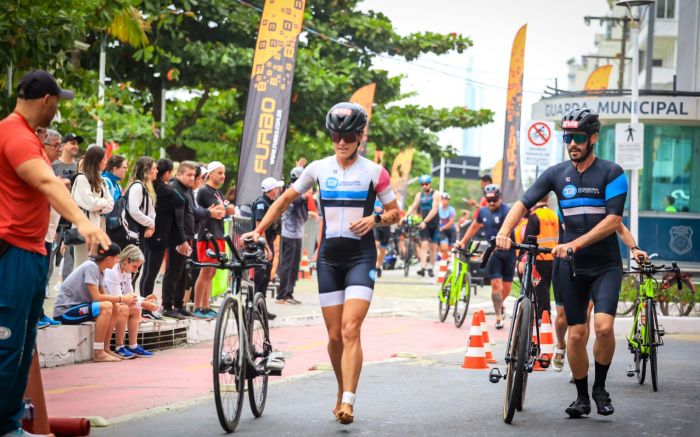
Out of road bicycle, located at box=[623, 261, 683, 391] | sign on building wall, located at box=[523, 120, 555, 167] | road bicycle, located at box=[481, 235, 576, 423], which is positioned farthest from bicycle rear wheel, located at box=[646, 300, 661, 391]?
sign on building wall, located at box=[523, 120, 555, 167]

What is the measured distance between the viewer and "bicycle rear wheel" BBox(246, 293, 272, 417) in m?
8.79

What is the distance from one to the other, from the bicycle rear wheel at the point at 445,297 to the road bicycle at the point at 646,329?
6853 millimetres

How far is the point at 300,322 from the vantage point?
711 inches

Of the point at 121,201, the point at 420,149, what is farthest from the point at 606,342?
the point at 420,149

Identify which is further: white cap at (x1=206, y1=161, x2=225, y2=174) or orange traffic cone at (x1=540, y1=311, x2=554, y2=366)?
white cap at (x1=206, y1=161, x2=225, y2=174)

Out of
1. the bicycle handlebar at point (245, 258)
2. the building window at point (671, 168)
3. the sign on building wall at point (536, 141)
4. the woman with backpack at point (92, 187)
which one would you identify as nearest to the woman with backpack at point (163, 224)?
the woman with backpack at point (92, 187)

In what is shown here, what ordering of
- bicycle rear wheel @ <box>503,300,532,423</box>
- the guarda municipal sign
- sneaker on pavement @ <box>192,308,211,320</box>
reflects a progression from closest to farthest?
bicycle rear wheel @ <box>503,300,532,423</box>, sneaker on pavement @ <box>192,308,211,320</box>, the guarda municipal sign

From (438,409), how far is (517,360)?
3.09 ft

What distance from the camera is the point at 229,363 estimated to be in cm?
824

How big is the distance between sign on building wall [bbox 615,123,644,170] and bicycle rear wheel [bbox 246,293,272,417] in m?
14.7

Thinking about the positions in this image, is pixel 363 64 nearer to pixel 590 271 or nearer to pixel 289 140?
pixel 289 140

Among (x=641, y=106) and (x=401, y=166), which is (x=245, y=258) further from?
(x=401, y=166)

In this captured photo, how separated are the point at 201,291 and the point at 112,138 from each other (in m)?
12.4

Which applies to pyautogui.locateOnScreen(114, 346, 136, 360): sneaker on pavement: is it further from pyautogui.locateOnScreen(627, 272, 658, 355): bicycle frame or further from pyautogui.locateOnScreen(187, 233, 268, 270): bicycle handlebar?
pyautogui.locateOnScreen(627, 272, 658, 355): bicycle frame
